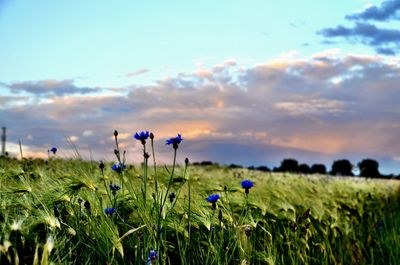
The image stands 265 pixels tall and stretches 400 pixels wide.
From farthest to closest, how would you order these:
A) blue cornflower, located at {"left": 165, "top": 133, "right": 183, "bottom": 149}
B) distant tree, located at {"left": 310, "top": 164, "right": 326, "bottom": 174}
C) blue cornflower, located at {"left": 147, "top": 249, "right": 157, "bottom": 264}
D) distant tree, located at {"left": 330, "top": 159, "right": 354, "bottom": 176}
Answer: distant tree, located at {"left": 310, "top": 164, "right": 326, "bottom": 174} < distant tree, located at {"left": 330, "top": 159, "right": 354, "bottom": 176} < blue cornflower, located at {"left": 165, "top": 133, "right": 183, "bottom": 149} < blue cornflower, located at {"left": 147, "top": 249, "right": 157, "bottom": 264}

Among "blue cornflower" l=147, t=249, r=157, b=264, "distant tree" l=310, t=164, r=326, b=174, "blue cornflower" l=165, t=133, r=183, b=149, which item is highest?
"blue cornflower" l=165, t=133, r=183, b=149

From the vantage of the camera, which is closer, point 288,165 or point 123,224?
point 123,224

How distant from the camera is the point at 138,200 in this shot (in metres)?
2.95

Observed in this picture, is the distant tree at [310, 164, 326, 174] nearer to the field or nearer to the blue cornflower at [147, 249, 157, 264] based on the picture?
the field

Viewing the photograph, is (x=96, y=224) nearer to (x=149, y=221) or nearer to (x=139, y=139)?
(x=149, y=221)

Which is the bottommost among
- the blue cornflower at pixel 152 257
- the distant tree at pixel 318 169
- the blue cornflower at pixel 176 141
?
the blue cornflower at pixel 152 257

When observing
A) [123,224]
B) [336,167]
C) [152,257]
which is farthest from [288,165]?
[152,257]

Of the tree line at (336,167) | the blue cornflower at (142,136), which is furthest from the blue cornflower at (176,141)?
the tree line at (336,167)

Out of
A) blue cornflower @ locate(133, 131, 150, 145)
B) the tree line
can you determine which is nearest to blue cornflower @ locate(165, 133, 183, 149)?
blue cornflower @ locate(133, 131, 150, 145)

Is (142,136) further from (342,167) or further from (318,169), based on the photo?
(318,169)

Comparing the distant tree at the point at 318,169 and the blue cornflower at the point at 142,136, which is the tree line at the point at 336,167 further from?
the blue cornflower at the point at 142,136

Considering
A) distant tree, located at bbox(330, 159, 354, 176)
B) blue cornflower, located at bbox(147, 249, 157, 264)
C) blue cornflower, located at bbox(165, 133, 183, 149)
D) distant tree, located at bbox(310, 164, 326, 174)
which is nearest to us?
blue cornflower, located at bbox(147, 249, 157, 264)

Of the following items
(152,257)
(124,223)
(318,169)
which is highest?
(318,169)

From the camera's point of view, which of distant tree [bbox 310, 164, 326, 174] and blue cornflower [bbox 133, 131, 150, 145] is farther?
distant tree [bbox 310, 164, 326, 174]
